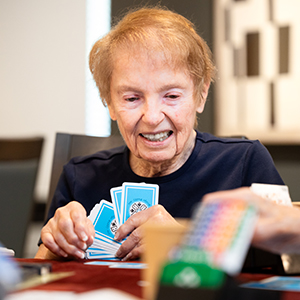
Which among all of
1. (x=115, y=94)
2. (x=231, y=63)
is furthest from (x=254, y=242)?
(x=231, y=63)

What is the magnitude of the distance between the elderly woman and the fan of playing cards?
8 cm

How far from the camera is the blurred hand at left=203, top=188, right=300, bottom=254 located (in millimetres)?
524

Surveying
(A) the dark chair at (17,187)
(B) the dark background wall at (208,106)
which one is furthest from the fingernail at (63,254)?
(B) the dark background wall at (208,106)

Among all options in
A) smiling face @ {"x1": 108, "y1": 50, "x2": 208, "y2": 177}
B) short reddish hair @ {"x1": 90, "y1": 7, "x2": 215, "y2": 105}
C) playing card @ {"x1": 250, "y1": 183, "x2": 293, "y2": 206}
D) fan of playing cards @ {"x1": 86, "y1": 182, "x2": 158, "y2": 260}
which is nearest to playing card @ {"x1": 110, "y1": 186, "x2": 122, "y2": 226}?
fan of playing cards @ {"x1": 86, "y1": 182, "x2": 158, "y2": 260}

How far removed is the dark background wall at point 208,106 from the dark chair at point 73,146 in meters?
0.95

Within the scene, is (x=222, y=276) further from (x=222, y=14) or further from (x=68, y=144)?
(x=222, y=14)

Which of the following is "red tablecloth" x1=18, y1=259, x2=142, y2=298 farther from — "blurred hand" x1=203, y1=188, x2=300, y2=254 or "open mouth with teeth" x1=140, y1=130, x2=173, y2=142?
"open mouth with teeth" x1=140, y1=130, x2=173, y2=142

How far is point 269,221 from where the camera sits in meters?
0.54

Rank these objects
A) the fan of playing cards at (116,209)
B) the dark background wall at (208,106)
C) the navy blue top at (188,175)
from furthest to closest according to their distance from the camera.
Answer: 1. the dark background wall at (208,106)
2. the navy blue top at (188,175)
3. the fan of playing cards at (116,209)

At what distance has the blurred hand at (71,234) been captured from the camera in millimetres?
941

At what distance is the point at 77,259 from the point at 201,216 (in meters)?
0.57

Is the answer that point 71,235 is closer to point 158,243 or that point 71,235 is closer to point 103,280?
point 103,280

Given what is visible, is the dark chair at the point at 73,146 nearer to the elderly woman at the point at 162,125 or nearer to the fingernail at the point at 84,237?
the elderly woman at the point at 162,125

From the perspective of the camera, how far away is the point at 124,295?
490 millimetres
